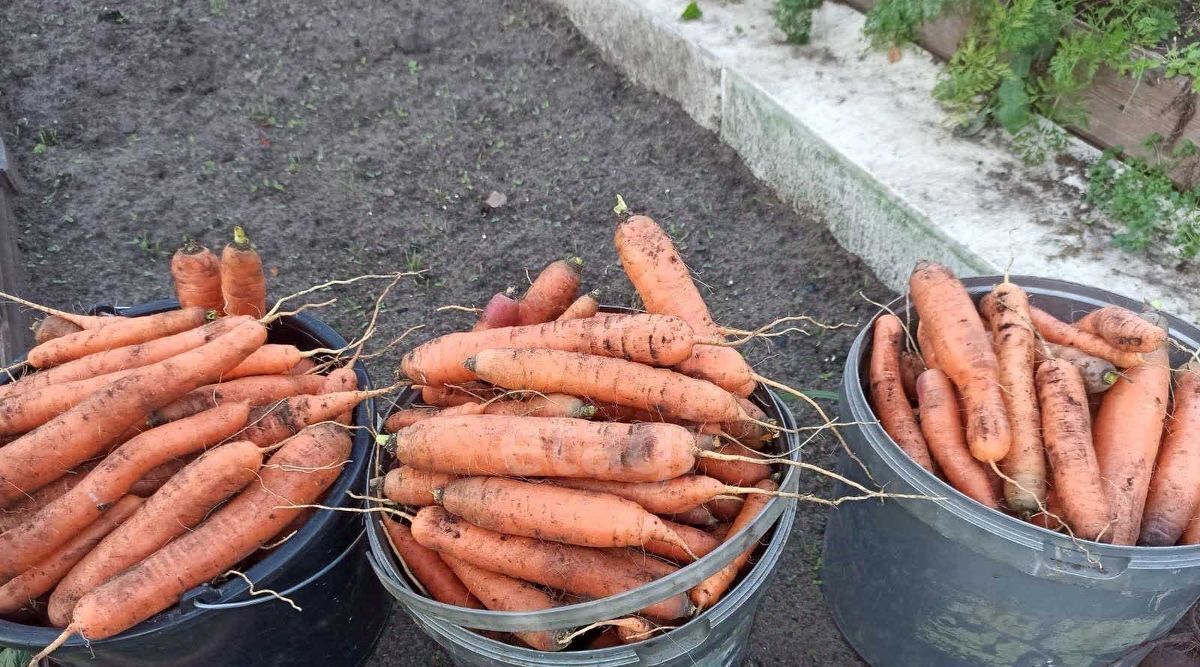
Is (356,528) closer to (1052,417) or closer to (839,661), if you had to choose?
(839,661)

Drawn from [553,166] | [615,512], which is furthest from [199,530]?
[553,166]

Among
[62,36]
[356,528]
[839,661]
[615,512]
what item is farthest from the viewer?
[62,36]

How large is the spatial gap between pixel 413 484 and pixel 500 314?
2.37 feet

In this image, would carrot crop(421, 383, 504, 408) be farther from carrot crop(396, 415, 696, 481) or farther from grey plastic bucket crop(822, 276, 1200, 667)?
grey plastic bucket crop(822, 276, 1200, 667)

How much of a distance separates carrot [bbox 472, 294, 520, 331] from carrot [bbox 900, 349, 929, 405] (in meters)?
1.32

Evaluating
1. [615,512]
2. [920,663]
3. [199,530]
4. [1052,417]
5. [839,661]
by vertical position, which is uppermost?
[1052,417]

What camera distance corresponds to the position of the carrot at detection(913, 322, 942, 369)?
2340mm

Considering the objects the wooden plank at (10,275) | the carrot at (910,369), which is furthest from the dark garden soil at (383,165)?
the carrot at (910,369)

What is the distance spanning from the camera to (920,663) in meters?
2.33

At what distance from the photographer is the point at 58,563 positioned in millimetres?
2115

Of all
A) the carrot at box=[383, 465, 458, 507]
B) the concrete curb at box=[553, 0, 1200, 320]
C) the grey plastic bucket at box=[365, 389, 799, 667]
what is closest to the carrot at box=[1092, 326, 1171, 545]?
the concrete curb at box=[553, 0, 1200, 320]

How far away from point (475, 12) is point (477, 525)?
458cm

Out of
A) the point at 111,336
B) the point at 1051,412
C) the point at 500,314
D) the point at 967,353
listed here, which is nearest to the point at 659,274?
the point at 500,314

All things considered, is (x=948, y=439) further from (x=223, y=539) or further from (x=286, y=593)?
(x=223, y=539)
